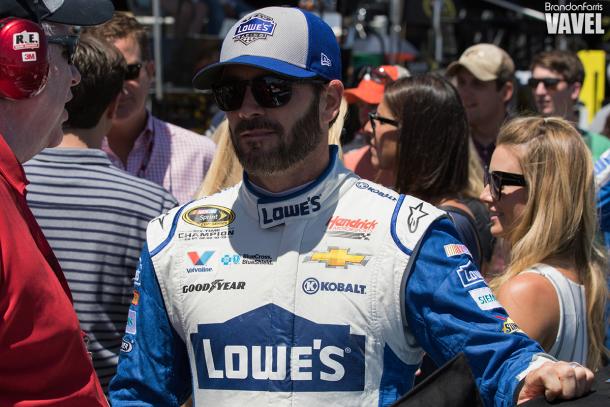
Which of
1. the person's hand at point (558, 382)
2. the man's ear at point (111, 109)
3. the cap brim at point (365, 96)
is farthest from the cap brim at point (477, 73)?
the person's hand at point (558, 382)

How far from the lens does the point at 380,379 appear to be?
2137mm

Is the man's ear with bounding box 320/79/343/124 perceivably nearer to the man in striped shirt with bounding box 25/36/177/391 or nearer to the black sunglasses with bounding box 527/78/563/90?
the man in striped shirt with bounding box 25/36/177/391

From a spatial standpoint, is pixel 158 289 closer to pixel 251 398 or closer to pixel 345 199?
pixel 251 398

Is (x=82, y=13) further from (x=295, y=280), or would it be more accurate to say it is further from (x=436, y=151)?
(x=436, y=151)

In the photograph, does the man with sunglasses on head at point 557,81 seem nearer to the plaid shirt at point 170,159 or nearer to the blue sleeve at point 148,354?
the plaid shirt at point 170,159

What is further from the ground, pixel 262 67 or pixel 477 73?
pixel 262 67

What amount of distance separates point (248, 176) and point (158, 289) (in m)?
0.36

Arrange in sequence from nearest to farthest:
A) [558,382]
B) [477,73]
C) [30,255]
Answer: [30,255]
[558,382]
[477,73]

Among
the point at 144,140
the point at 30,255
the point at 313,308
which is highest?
the point at 30,255

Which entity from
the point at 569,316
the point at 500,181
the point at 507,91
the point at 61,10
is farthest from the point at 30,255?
the point at 507,91

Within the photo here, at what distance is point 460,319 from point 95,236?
1.45m

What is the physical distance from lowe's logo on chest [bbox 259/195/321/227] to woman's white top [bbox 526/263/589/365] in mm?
955

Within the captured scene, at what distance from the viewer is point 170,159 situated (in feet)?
15.2

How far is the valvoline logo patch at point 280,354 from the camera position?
6.96 feet
